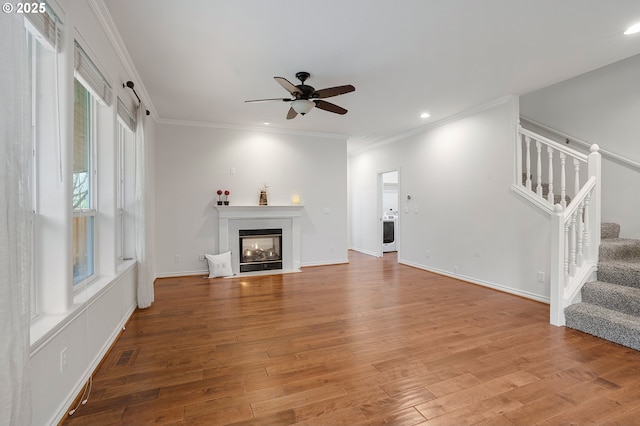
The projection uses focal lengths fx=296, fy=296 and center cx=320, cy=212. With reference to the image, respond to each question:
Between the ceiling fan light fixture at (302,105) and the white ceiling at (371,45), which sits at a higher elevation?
the white ceiling at (371,45)

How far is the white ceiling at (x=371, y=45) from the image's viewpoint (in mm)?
2369

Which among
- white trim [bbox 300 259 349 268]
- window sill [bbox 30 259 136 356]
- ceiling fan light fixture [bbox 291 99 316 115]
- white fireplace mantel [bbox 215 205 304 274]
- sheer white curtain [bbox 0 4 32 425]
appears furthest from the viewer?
white trim [bbox 300 259 349 268]

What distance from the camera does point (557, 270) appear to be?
316 centimetres

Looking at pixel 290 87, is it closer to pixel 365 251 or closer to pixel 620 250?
pixel 620 250

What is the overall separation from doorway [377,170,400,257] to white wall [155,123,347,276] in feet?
3.96

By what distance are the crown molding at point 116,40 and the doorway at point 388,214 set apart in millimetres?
5006

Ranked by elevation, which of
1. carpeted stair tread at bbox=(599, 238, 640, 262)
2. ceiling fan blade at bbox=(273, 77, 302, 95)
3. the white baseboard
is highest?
ceiling fan blade at bbox=(273, 77, 302, 95)

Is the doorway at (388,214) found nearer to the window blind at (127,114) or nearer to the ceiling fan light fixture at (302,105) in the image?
the ceiling fan light fixture at (302,105)

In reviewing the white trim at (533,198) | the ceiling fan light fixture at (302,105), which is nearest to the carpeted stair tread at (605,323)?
the white trim at (533,198)

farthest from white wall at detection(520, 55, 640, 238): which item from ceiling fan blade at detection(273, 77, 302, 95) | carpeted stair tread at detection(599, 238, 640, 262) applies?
ceiling fan blade at detection(273, 77, 302, 95)

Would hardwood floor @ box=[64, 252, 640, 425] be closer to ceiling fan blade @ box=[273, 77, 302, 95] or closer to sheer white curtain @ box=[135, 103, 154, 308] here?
sheer white curtain @ box=[135, 103, 154, 308]

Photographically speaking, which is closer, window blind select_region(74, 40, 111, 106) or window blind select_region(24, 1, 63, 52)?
window blind select_region(24, 1, 63, 52)

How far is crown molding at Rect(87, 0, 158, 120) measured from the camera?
7.48 ft

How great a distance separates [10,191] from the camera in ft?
3.69
